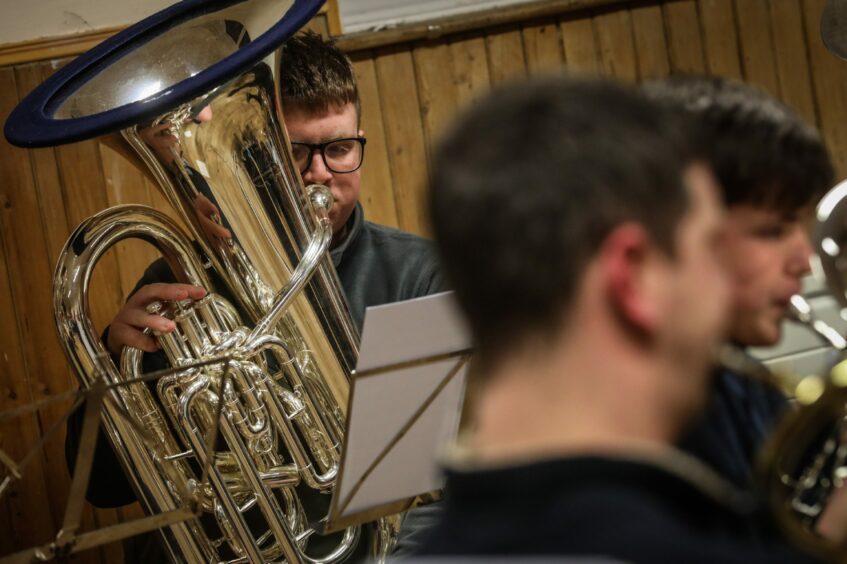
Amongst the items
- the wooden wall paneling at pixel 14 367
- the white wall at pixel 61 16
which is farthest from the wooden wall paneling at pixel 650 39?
the wooden wall paneling at pixel 14 367

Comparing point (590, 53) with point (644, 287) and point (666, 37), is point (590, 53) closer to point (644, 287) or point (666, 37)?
point (666, 37)

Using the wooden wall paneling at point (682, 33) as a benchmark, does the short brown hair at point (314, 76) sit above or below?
above

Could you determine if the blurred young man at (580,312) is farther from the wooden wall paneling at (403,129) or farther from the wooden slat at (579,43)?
the wooden slat at (579,43)

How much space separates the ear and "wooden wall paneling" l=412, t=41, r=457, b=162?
172 cm

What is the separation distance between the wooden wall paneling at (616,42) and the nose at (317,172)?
883 mm

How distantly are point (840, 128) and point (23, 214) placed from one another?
1.82m

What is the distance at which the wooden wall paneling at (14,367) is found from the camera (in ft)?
7.04

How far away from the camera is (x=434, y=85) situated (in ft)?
7.55

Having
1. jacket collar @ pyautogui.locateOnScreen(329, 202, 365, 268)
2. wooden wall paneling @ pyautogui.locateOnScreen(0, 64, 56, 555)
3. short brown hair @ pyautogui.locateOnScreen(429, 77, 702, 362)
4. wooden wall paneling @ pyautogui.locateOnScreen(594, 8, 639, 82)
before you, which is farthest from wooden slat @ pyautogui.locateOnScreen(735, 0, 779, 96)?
short brown hair @ pyautogui.locateOnScreen(429, 77, 702, 362)

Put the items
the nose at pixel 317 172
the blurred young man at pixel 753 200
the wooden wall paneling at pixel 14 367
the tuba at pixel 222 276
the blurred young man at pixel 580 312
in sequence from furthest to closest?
the wooden wall paneling at pixel 14 367, the nose at pixel 317 172, the tuba at pixel 222 276, the blurred young man at pixel 753 200, the blurred young man at pixel 580 312

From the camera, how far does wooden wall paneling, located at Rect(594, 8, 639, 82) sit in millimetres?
2371

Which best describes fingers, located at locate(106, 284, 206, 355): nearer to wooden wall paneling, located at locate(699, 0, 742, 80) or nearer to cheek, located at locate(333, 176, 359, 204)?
cheek, located at locate(333, 176, 359, 204)

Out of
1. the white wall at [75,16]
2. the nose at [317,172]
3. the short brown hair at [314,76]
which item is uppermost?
the white wall at [75,16]

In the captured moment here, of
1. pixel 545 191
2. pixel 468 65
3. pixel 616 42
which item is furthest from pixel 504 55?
pixel 545 191
